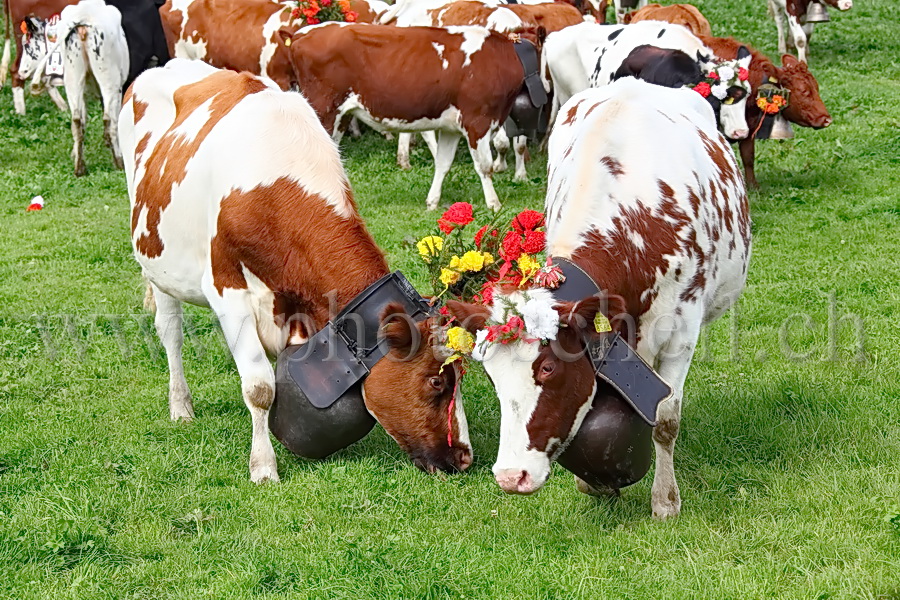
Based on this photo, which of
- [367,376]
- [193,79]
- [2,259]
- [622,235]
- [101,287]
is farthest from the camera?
[2,259]

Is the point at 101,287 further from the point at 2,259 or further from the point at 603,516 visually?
the point at 603,516

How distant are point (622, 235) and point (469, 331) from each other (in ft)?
2.82

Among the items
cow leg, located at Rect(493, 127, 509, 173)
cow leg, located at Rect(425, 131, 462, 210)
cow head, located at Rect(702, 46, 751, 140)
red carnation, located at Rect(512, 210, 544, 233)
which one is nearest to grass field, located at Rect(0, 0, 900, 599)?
red carnation, located at Rect(512, 210, 544, 233)

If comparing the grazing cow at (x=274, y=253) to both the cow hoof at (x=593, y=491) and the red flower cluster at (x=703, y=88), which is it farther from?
the red flower cluster at (x=703, y=88)

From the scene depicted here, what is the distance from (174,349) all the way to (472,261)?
9.31 feet

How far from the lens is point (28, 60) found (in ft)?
56.9

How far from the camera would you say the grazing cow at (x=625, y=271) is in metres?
4.48

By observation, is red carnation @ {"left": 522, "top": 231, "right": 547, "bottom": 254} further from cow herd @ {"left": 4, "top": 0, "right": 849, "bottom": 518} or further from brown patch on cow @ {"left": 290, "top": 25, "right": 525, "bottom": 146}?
brown patch on cow @ {"left": 290, "top": 25, "right": 525, "bottom": 146}

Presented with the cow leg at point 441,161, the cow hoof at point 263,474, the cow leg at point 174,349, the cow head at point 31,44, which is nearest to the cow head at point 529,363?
the cow hoof at point 263,474

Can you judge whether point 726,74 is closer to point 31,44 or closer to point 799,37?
point 799,37

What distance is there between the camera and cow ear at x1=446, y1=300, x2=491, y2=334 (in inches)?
177

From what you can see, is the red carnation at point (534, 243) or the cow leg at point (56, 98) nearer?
the red carnation at point (534, 243)

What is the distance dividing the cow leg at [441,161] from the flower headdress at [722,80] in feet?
9.17

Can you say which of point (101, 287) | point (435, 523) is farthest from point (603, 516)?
point (101, 287)
